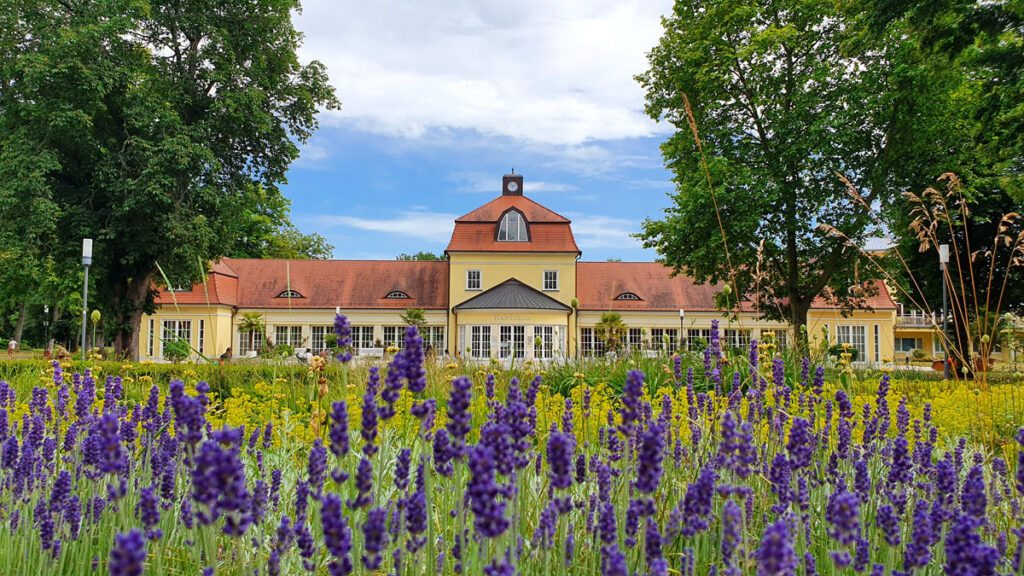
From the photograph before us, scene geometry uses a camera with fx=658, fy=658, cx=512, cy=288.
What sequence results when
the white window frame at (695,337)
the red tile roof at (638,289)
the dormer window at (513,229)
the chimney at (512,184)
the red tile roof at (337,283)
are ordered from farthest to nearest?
the chimney at (512,184), the dormer window at (513,229), the red tile roof at (638,289), the red tile roof at (337,283), the white window frame at (695,337)

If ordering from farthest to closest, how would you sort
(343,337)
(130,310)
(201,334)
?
(201,334) < (130,310) < (343,337)

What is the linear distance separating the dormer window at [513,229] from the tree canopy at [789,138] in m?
15.0

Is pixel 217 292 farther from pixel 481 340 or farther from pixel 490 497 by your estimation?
pixel 490 497

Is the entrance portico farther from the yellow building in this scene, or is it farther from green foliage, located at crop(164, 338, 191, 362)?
green foliage, located at crop(164, 338, 191, 362)

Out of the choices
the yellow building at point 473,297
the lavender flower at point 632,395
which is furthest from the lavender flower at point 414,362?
the yellow building at point 473,297

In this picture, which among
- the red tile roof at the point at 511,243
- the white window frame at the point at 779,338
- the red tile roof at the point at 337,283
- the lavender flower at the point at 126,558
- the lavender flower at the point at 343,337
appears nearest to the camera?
the lavender flower at the point at 126,558

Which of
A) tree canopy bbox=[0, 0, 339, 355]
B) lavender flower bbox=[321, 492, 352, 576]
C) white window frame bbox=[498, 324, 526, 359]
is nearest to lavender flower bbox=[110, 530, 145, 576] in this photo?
lavender flower bbox=[321, 492, 352, 576]

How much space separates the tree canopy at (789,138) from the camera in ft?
61.4

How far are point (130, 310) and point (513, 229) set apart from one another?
763 inches

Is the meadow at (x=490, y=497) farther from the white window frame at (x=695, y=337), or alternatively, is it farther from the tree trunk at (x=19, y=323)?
the tree trunk at (x=19, y=323)

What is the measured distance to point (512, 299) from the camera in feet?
107

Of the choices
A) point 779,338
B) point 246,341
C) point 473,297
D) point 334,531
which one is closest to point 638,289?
point 473,297

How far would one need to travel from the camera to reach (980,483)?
4.89ft

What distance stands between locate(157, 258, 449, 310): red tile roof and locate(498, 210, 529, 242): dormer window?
400 cm
